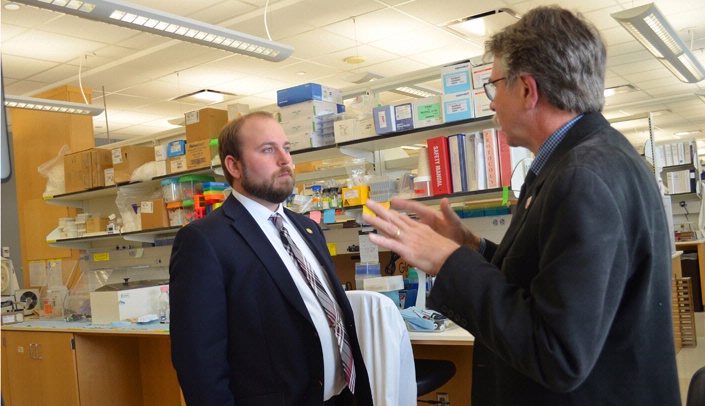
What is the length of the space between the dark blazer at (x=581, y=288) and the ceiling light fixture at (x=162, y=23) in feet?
10.2

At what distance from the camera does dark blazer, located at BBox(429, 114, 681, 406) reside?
0.89 meters

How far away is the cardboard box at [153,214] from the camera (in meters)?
4.70

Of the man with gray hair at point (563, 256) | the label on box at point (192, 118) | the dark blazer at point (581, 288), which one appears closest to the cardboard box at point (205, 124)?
the label on box at point (192, 118)

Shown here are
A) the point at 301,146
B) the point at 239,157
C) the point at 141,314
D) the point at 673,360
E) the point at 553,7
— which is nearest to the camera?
the point at 673,360

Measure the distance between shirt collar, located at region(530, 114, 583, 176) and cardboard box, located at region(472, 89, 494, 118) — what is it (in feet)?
7.10

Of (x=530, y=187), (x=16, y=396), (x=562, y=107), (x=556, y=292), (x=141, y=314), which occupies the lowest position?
(x=16, y=396)

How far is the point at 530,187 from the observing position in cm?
115

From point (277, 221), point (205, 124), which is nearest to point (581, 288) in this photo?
point (277, 221)

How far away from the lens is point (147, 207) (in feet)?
15.7

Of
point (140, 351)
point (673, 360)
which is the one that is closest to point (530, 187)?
point (673, 360)

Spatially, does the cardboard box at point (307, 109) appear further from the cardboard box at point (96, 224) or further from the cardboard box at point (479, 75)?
the cardboard box at point (96, 224)

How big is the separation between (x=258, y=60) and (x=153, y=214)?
3091 millimetres

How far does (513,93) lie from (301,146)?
2.82 meters

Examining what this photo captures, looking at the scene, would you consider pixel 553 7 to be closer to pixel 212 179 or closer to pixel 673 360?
pixel 673 360
